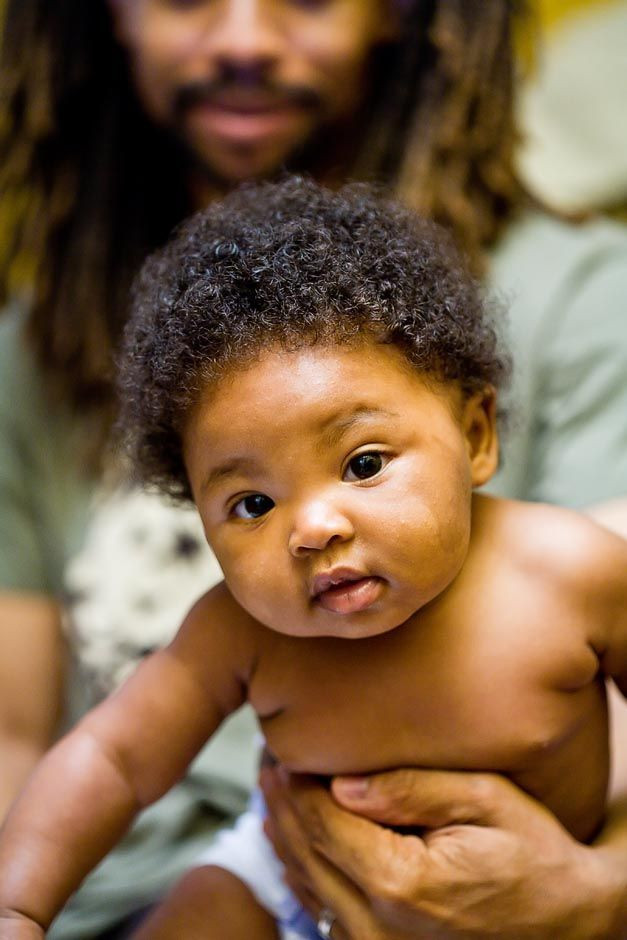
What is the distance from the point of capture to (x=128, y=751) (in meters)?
0.83

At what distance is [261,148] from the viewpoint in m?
1.27

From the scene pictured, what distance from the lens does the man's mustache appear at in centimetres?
123

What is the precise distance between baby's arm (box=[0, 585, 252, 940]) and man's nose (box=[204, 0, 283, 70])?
0.67 m

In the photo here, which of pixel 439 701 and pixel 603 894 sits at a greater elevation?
pixel 439 701

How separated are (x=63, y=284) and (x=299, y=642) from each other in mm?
729

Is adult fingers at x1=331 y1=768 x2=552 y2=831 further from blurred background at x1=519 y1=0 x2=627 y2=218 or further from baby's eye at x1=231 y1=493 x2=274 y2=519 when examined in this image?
blurred background at x1=519 y1=0 x2=627 y2=218

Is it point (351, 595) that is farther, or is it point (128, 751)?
point (128, 751)

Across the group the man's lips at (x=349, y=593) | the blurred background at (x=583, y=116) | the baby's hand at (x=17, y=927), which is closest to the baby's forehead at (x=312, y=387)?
the man's lips at (x=349, y=593)

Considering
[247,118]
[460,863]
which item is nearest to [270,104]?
[247,118]

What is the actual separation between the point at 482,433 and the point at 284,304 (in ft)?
0.64

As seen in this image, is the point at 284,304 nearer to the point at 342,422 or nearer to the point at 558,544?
the point at 342,422

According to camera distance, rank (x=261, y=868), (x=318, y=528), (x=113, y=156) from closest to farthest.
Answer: (x=318, y=528), (x=261, y=868), (x=113, y=156)

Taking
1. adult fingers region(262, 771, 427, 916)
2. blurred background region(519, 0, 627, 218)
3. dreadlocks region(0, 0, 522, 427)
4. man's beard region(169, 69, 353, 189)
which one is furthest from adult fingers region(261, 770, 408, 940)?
blurred background region(519, 0, 627, 218)

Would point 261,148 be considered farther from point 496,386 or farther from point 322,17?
point 496,386
